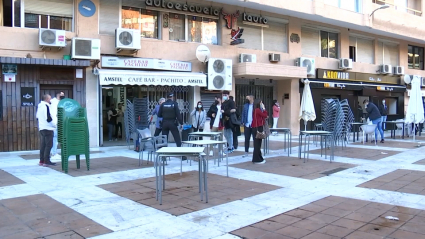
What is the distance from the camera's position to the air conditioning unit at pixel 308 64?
18.0 meters

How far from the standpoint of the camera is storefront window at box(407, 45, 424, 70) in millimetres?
25156

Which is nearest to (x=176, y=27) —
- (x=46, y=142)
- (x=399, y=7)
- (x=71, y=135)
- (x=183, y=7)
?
(x=183, y=7)

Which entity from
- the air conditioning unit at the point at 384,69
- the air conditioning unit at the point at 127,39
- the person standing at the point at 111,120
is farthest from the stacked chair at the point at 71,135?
the air conditioning unit at the point at 384,69

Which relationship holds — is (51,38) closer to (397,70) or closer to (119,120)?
(119,120)

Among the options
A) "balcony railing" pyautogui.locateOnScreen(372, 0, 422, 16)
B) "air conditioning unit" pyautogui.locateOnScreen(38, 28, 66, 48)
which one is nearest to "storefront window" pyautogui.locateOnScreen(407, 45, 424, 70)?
"balcony railing" pyautogui.locateOnScreen(372, 0, 422, 16)

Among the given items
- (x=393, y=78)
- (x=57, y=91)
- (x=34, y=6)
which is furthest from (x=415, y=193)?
(x=393, y=78)

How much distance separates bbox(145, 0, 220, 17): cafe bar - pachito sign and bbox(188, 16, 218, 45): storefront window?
0.98 ft

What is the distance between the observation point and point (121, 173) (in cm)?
799

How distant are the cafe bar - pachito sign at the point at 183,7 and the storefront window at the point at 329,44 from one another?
713cm

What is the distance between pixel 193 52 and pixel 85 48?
440 cm

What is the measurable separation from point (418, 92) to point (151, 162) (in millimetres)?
10805

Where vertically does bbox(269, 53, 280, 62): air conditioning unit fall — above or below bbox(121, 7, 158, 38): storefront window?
below

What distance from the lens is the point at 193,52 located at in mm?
14734

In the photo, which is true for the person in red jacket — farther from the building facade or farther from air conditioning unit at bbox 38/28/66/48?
air conditioning unit at bbox 38/28/66/48
